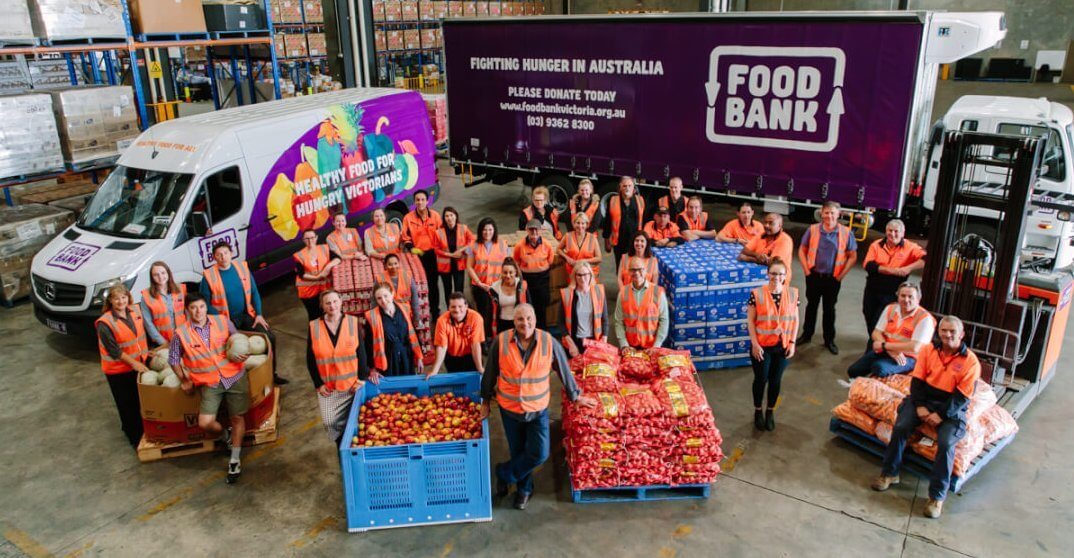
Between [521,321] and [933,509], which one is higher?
[521,321]

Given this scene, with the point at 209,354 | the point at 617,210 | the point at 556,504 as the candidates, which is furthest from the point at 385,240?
the point at 556,504

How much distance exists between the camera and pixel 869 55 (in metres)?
9.80

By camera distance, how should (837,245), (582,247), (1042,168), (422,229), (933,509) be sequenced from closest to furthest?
(933,509)
(837,245)
(582,247)
(422,229)
(1042,168)

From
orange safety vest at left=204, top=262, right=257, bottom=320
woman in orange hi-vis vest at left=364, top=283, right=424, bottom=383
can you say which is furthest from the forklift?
orange safety vest at left=204, top=262, right=257, bottom=320

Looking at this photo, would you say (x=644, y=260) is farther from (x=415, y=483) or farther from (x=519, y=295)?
(x=415, y=483)

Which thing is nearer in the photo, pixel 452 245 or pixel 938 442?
pixel 938 442

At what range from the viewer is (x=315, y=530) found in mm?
5879

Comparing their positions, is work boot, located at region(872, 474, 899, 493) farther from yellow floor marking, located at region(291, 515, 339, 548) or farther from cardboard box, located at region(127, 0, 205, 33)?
cardboard box, located at region(127, 0, 205, 33)

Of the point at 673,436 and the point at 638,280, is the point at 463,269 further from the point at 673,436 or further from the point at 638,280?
the point at 673,436

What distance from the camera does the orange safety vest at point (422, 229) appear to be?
905 centimetres

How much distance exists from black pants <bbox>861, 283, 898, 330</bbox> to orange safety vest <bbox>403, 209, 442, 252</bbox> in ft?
16.3

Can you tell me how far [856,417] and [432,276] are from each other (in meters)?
5.17

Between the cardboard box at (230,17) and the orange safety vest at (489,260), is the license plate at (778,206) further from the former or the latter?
the cardboard box at (230,17)

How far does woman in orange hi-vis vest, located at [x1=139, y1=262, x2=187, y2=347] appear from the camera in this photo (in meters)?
7.08
